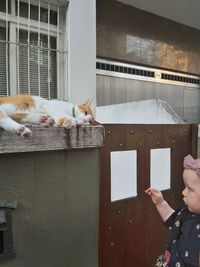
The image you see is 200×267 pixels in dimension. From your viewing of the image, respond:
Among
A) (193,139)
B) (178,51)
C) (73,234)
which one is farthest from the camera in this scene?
(178,51)

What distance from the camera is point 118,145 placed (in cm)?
337

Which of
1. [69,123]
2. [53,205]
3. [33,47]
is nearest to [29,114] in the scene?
[69,123]

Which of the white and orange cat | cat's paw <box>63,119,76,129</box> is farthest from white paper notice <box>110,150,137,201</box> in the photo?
cat's paw <box>63,119,76,129</box>

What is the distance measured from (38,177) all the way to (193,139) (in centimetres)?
283

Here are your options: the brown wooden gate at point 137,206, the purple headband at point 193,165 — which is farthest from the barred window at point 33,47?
the purple headband at point 193,165

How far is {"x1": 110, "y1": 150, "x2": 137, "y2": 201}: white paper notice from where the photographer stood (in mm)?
3338

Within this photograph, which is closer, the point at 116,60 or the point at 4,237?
the point at 4,237

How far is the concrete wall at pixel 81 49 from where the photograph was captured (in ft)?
11.7

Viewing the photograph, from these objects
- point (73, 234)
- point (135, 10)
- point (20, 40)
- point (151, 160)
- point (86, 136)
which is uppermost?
point (135, 10)

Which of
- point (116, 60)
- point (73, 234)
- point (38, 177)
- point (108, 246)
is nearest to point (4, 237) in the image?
point (38, 177)

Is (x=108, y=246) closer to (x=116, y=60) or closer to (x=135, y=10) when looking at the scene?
(x=116, y=60)

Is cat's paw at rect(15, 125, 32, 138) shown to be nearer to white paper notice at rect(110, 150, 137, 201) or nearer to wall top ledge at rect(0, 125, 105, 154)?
wall top ledge at rect(0, 125, 105, 154)

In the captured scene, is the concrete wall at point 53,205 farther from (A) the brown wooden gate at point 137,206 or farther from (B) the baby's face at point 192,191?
(A) the brown wooden gate at point 137,206

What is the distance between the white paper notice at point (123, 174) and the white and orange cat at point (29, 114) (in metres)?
1.10
